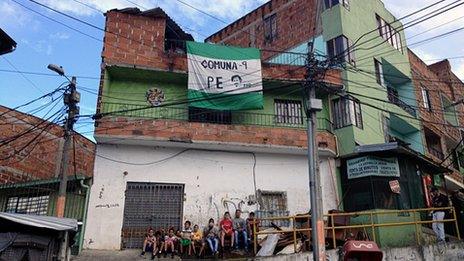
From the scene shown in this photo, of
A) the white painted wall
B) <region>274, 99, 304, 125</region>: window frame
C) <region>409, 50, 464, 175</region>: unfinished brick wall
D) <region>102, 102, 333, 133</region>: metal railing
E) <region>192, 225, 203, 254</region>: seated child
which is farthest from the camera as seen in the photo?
<region>409, 50, 464, 175</region>: unfinished brick wall

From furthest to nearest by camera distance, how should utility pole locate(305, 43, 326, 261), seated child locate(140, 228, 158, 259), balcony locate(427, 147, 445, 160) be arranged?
balcony locate(427, 147, 445, 160), seated child locate(140, 228, 158, 259), utility pole locate(305, 43, 326, 261)

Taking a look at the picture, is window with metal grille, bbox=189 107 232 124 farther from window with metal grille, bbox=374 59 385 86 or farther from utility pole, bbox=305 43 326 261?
window with metal grille, bbox=374 59 385 86

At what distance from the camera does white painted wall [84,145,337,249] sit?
46.3 feet

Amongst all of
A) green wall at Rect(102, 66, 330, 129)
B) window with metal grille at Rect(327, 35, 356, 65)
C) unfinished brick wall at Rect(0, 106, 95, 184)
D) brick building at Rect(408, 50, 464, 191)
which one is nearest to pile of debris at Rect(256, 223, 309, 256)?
green wall at Rect(102, 66, 330, 129)

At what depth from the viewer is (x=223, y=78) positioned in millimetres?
15906

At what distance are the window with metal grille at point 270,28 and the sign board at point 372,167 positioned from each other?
8.03 metres

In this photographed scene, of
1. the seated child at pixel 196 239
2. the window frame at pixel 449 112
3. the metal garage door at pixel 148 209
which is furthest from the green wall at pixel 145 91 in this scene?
the window frame at pixel 449 112

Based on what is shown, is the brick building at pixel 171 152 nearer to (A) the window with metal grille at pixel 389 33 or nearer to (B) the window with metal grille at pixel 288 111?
(B) the window with metal grille at pixel 288 111

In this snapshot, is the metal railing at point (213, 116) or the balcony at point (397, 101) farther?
the balcony at point (397, 101)

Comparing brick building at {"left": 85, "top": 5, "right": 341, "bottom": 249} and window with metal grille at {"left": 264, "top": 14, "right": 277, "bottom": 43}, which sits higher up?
window with metal grille at {"left": 264, "top": 14, "right": 277, "bottom": 43}

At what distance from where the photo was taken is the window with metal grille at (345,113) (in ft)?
57.3

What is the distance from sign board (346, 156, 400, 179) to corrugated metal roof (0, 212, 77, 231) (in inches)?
421

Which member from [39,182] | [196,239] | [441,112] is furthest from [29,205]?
[441,112]

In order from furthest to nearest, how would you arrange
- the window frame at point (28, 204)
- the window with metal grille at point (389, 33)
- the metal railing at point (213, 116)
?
the window with metal grille at point (389, 33)
the metal railing at point (213, 116)
the window frame at point (28, 204)
